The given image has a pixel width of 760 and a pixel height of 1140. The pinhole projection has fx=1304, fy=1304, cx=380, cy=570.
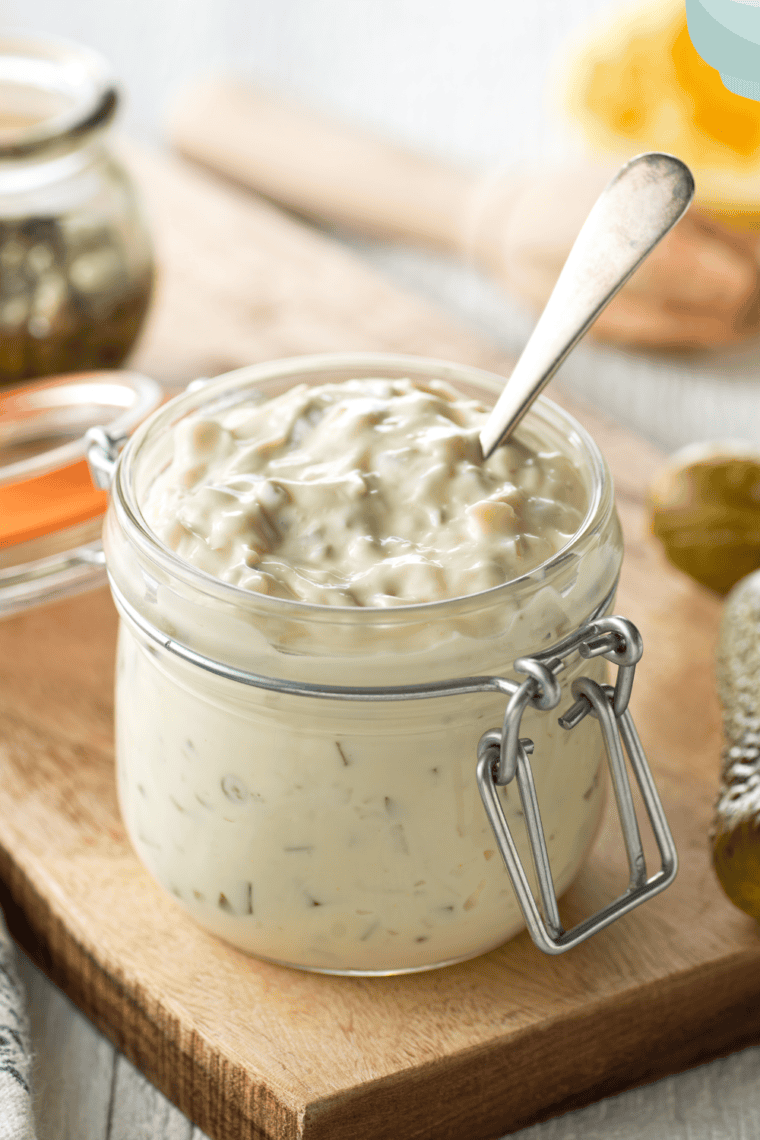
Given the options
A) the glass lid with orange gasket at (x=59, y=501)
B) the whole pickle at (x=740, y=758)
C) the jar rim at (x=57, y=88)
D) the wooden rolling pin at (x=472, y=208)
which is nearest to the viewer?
the whole pickle at (x=740, y=758)

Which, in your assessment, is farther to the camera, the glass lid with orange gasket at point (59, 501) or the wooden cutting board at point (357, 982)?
the glass lid with orange gasket at point (59, 501)

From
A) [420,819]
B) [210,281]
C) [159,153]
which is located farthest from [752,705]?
[159,153]

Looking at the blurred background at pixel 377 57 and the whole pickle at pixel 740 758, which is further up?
the whole pickle at pixel 740 758

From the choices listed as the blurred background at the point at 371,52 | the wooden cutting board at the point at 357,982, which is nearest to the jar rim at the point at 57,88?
the wooden cutting board at the point at 357,982

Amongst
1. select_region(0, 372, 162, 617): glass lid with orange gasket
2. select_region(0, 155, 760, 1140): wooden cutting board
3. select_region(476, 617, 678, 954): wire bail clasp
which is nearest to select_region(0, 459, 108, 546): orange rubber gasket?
select_region(0, 372, 162, 617): glass lid with orange gasket

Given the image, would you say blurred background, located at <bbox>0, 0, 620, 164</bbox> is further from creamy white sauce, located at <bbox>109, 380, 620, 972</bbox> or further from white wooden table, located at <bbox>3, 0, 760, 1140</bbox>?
creamy white sauce, located at <bbox>109, 380, 620, 972</bbox>

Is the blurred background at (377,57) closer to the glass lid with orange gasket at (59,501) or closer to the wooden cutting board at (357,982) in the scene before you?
the glass lid with orange gasket at (59,501)
